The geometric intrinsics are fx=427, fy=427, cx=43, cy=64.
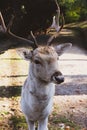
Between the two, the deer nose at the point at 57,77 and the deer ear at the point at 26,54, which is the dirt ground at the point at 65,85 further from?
the deer nose at the point at 57,77

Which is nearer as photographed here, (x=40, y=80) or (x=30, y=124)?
(x=40, y=80)

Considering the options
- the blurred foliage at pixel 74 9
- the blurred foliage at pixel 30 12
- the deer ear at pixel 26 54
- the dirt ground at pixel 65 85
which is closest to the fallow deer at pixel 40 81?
the deer ear at pixel 26 54

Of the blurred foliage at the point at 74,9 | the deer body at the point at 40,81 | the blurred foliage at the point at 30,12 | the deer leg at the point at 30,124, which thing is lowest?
the blurred foliage at the point at 74,9

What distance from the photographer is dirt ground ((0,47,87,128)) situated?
909 cm

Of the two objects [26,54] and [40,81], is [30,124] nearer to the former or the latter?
[40,81]

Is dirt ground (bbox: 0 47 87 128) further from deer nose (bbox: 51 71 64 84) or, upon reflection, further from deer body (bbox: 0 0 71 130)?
deer nose (bbox: 51 71 64 84)

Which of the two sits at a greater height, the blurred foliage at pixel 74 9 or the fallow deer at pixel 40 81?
the fallow deer at pixel 40 81

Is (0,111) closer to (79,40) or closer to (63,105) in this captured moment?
(63,105)

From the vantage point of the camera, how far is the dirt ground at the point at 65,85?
29.8 feet

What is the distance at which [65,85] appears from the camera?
1179 cm

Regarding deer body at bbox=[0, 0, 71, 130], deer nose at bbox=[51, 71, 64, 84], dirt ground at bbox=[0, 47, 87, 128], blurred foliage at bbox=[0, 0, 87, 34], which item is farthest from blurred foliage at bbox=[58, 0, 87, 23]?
deer nose at bbox=[51, 71, 64, 84]

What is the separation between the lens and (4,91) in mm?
10641

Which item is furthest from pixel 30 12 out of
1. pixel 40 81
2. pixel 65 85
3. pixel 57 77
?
pixel 57 77

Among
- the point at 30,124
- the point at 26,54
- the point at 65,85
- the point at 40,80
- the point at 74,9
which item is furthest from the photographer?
the point at 74,9
